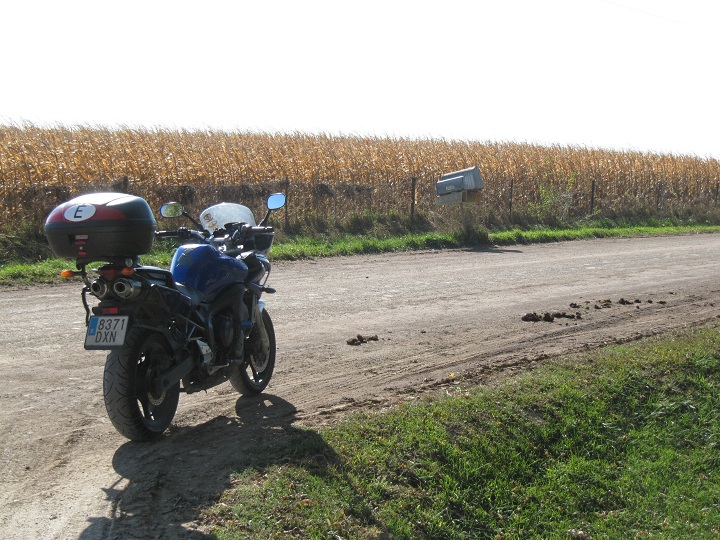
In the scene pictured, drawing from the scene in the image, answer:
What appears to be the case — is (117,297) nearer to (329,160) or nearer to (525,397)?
(525,397)

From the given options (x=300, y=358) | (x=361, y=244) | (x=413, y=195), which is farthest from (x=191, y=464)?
(x=413, y=195)

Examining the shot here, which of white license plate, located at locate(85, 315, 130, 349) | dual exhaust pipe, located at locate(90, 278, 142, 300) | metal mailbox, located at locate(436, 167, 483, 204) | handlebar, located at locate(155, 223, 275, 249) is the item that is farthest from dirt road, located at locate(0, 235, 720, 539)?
metal mailbox, located at locate(436, 167, 483, 204)

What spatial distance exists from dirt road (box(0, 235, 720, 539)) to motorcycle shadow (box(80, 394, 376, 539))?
12 mm

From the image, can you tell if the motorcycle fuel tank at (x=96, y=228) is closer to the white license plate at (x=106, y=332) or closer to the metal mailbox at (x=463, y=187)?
the white license plate at (x=106, y=332)

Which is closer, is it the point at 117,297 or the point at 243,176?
the point at 117,297

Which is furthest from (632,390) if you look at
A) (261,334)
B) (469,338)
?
(261,334)

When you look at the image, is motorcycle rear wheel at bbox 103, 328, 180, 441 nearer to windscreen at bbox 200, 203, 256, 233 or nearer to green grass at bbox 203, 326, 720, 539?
green grass at bbox 203, 326, 720, 539

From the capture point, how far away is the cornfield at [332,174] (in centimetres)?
1798

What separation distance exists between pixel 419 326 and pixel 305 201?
442 inches

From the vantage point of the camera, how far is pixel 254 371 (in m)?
6.50

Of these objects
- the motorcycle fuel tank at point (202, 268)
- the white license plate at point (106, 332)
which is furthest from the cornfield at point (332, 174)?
the white license plate at point (106, 332)

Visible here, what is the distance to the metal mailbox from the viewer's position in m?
19.6

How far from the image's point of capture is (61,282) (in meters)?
11.9

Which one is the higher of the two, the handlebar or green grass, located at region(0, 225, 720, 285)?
the handlebar
